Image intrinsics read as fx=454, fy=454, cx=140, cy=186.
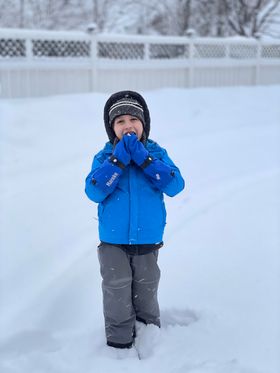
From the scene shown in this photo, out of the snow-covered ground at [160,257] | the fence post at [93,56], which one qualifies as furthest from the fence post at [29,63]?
the fence post at [93,56]

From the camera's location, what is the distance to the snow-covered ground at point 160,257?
2420mm

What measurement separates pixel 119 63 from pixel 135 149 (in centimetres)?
678

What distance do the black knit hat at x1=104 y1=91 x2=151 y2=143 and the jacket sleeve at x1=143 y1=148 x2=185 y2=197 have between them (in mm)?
215

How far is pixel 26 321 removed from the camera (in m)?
2.72

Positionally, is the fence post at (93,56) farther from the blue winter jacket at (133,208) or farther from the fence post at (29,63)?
the blue winter jacket at (133,208)

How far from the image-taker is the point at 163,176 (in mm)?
2203

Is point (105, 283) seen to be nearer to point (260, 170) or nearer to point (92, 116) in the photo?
point (260, 170)

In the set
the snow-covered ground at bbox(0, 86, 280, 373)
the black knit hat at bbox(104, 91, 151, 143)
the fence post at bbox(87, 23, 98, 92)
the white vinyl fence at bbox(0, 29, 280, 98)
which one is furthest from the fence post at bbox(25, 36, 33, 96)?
the black knit hat at bbox(104, 91, 151, 143)

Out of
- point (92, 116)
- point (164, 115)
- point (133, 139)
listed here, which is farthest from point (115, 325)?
point (164, 115)

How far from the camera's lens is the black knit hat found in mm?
2264

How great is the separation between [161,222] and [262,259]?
1.47 m

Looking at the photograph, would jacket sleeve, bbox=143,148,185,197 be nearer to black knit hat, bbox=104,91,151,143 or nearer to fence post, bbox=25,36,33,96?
black knit hat, bbox=104,91,151,143

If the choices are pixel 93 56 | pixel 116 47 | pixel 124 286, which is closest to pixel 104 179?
pixel 124 286

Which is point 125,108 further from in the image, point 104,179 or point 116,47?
point 116,47
